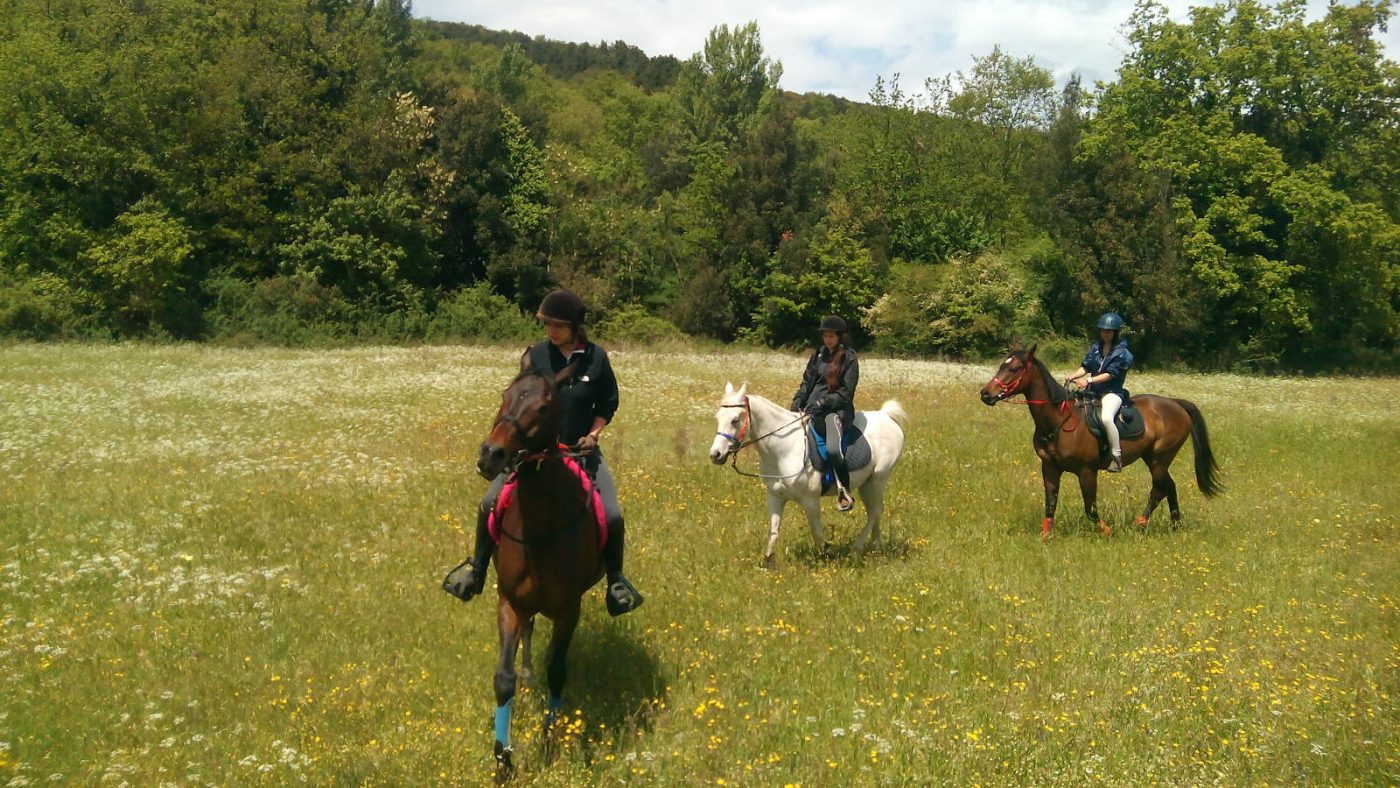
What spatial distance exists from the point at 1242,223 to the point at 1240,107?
7.60m

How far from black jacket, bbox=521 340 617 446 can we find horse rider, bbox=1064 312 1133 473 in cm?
862

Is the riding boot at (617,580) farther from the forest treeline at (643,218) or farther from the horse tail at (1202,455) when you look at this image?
the forest treeline at (643,218)

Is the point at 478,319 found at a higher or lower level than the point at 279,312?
higher

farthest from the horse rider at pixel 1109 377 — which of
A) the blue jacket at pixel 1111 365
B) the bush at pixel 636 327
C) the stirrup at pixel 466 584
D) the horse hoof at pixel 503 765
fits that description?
the bush at pixel 636 327

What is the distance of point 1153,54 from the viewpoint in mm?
53094

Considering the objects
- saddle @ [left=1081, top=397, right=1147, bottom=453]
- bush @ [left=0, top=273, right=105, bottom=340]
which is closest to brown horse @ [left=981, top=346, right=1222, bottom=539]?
saddle @ [left=1081, top=397, right=1147, bottom=453]

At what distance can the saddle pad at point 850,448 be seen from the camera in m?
11.1

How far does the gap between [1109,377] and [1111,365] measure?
266 mm

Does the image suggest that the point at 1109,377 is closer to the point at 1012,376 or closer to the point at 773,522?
the point at 1012,376

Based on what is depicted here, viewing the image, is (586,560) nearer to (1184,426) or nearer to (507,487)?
(507,487)

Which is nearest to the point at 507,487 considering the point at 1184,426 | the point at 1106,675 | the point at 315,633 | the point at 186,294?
the point at 315,633

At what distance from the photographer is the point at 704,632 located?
8.98m

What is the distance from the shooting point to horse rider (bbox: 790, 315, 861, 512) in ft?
36.0

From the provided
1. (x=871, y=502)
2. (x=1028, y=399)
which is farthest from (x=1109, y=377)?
(x=871, y=502)
